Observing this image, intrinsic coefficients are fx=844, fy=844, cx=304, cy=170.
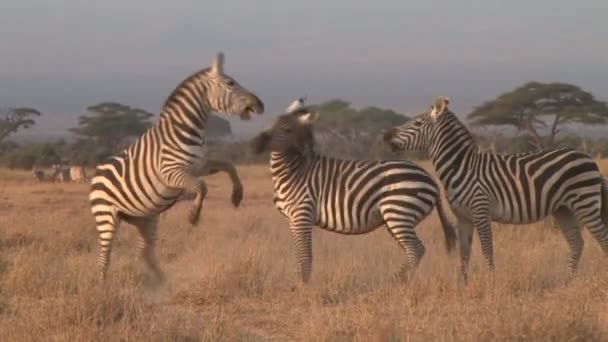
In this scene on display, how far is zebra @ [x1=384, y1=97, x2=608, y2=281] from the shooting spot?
8414 millimetres

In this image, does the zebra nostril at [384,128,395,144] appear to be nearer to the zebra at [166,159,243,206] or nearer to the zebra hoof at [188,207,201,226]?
the zebra at [166,159,243,206]

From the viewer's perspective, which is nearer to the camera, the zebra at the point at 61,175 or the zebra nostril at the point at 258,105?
the zebra nostril at the point at 258,105

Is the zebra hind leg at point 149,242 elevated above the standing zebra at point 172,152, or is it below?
below

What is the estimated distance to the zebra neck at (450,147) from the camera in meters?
8.68

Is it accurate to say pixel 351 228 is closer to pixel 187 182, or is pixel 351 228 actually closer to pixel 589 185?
pixel 187 182

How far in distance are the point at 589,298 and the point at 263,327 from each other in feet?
8.72

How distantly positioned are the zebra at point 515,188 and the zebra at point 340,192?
336 mm

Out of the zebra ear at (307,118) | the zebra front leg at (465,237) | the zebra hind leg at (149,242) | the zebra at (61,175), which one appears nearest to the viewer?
the zebra hind leg at (149,242)

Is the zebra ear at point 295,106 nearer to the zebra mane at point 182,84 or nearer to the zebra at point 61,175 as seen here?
the zebra mane at point 182,84

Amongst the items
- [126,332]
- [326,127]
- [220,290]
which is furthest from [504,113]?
[126,332]

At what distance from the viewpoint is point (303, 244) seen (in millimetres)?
8047

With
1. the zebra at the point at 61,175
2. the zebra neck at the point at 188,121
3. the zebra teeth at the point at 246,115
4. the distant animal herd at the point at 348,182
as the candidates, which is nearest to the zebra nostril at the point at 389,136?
the distant animal herd at the point at 348,182

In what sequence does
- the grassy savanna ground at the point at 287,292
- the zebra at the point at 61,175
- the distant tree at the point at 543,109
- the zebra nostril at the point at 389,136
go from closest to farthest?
the grassy savanna ground at the point at 287,292
the zebra nostril at the point at 389,136
the zebra at the point at 61,175
the distant tree at the point at 543,109

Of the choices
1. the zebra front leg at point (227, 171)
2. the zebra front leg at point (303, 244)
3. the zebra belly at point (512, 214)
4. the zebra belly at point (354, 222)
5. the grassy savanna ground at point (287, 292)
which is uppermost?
the zebra front leg at point (227, 171)
